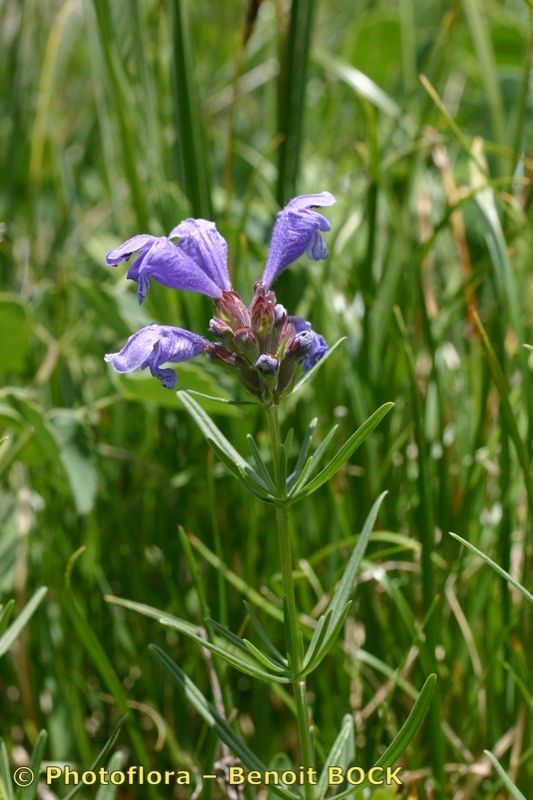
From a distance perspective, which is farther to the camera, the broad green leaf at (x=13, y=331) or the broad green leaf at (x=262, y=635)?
the broad green leaf at (x=13, y=331)

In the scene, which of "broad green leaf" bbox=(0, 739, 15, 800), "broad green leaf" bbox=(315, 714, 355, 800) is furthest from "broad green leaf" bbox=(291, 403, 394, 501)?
"broad green leaf" bbox=(0, 739, 15, 800)

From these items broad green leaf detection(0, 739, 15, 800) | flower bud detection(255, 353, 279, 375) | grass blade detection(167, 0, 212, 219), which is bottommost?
broad green leaf detection(0, 739, 15, 800)

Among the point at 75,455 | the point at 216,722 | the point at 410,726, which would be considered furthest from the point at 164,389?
the point at 410,726

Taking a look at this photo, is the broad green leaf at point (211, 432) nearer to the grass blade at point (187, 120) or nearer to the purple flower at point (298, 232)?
the purple flower at point (298, 232)

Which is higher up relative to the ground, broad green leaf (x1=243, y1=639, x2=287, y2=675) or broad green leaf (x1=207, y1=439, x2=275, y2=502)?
broad green leaf (x1=207, y1=439, x2=275, y2=502)

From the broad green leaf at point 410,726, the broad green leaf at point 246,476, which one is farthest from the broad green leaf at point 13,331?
the broad green leaf at point 410,726

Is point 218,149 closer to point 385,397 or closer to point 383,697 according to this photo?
point 385,397

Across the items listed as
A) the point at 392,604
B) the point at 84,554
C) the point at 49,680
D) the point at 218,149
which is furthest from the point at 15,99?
the point at 392,604

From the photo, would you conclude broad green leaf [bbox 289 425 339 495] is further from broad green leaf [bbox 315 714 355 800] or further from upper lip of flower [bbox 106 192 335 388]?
broad green leaf [bbox 315 714 355 800]
